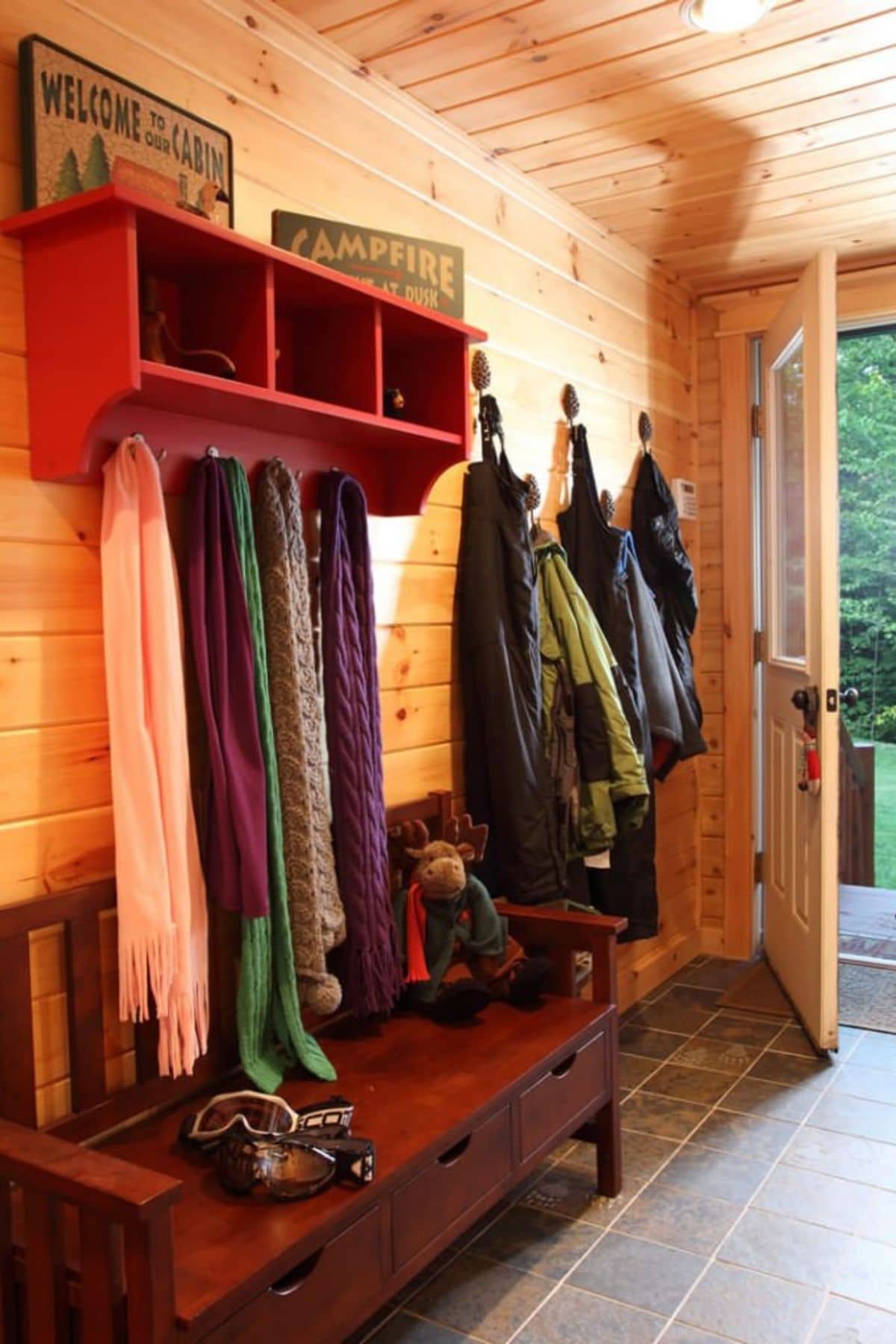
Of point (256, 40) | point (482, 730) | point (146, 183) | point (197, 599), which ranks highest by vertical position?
point (256, 40)

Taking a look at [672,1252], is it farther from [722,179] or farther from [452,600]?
[722,179]

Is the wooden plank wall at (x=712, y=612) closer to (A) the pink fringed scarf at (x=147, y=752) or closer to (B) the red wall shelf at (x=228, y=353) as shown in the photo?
(B) the red wall shelf at (x=228, y=353)

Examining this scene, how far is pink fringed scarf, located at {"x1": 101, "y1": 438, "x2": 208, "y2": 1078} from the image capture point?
1611 millimetres

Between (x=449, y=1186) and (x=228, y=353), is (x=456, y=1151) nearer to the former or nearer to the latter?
(x=449, y=1186)

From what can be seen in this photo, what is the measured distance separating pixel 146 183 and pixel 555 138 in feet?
4.33

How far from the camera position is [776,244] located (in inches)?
135

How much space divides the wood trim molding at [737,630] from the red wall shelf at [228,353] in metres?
1.89

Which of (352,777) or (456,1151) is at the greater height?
(352,777)

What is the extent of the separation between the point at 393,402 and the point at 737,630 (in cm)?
211

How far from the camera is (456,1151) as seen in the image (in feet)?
5.87

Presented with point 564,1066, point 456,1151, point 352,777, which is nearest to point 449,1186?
point 456,1151

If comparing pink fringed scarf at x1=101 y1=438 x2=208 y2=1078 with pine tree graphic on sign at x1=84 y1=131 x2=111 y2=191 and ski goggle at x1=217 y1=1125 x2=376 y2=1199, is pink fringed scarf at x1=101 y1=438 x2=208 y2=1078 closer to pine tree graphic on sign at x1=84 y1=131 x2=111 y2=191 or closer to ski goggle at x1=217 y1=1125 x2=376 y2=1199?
ski goggle at x1=217 y1=1125 x2=376 y2=1199

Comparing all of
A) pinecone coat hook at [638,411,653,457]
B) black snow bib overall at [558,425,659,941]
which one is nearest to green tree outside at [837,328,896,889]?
pinecone coat hook at [638,411,653,457]

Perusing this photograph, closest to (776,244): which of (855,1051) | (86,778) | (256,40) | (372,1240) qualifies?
(256,40)
